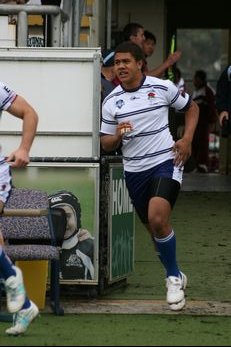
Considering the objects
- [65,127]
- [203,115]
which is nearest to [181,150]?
[65,127]

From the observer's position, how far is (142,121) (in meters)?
8.22

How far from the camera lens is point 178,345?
6.74 m

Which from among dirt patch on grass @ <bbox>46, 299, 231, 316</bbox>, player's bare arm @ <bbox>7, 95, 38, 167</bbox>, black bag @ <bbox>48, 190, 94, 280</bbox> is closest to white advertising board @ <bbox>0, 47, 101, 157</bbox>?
black bag @ <bbox>48, 190, 94, 280</bbox>

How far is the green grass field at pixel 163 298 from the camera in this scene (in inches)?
274

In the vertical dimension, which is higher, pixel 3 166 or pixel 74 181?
pixel 3 166

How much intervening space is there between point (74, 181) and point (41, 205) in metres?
0.50

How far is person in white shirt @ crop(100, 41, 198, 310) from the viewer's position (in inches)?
323

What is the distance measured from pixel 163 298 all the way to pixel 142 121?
4.55ft

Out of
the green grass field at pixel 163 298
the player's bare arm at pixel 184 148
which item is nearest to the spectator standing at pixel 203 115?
the green grass field at pixel 163 298

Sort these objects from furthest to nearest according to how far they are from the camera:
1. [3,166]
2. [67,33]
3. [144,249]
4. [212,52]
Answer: [212,52] < [144,249] < [67,33] < [3,166]

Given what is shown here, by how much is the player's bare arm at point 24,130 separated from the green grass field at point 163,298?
1.05 meters

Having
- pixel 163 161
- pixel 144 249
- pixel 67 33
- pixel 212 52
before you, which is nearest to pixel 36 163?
pixel 163 161

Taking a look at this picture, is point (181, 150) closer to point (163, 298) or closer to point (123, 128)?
point (123, 128)

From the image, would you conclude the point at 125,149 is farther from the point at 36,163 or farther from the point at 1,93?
the point at 1,93
